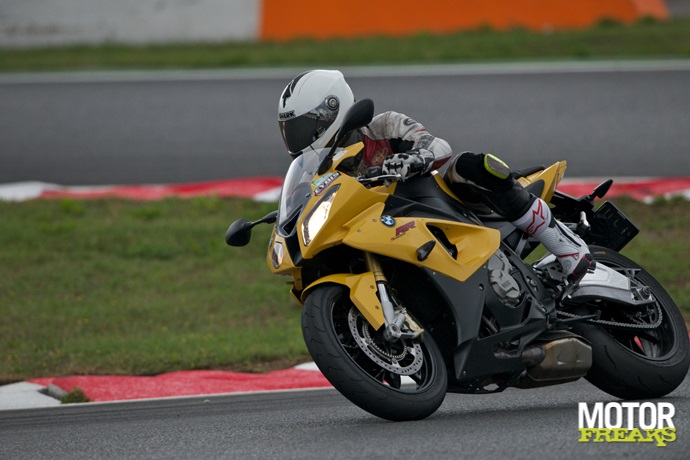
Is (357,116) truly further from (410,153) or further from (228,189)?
(228,189)

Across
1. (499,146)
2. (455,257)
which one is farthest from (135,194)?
(455,257)

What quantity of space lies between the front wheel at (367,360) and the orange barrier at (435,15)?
1299 cm

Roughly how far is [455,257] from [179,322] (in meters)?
3.80

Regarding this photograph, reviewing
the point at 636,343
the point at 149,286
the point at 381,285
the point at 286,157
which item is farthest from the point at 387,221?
the point at 286,157

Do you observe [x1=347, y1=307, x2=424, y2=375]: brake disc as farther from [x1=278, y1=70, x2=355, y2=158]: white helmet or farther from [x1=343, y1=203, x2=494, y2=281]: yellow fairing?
[x1=278, y1=70, x2=355, y2=158]: white helmet

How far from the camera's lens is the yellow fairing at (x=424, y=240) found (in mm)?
5230

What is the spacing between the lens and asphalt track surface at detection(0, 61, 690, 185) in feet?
40.2

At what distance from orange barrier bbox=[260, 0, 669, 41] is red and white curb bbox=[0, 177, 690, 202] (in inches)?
264

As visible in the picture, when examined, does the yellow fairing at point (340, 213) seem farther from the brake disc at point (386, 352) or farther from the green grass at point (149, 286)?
the green grass at point (149, 286)

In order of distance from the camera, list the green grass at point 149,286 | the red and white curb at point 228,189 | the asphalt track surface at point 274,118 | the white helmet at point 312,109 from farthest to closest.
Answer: the asphalt track surface at point 274,118
the red and white curb at point 228,189
the green grass at point 149,286
the white helmet at point 312,109

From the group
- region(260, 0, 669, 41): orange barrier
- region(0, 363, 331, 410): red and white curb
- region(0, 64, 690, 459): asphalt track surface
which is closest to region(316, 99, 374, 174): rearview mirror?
region(0, 64, 690, 459): asphalt track surface

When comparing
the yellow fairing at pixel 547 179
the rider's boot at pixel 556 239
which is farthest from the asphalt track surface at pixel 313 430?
the yellow fairing at pixel 547 179

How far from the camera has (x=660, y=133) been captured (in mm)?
12672

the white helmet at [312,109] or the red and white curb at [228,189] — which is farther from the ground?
the white helmet at [312,109]
